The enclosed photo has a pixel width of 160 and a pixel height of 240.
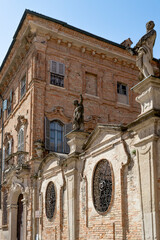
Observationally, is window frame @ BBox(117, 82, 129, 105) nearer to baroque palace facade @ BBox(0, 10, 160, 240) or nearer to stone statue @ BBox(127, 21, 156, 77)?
baroque palace facade @ BBox(0, 10, 160, 240)

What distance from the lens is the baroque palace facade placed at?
9.18 metres

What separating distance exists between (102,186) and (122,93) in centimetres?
1197

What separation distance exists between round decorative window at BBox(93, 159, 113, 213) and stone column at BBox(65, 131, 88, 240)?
138 centimetres

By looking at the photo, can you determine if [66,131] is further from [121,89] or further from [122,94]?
[121,89]

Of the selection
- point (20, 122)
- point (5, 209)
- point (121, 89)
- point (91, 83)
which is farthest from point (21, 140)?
point (121, 89)

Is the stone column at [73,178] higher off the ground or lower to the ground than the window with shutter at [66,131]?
lower

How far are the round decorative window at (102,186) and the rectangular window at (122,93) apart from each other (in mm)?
10901

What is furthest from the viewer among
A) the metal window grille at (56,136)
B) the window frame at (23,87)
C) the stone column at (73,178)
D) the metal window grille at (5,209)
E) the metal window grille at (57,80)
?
the metal window grille at (5,209)

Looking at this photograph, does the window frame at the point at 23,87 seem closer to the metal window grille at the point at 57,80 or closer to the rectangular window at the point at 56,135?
the metal window grille at the point at 57,80

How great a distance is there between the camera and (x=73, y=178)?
1281cm

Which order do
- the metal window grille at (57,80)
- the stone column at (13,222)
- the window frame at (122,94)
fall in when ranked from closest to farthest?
the stone column at (13,222) → the metal window grille at (57,80) → the window frame at (122,94)

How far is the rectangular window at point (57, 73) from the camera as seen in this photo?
64.0ft

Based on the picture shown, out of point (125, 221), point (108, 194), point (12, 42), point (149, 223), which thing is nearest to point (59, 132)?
point (12, 42)

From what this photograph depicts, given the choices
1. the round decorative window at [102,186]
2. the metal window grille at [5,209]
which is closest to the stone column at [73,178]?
the round decorative window at [102,186]
